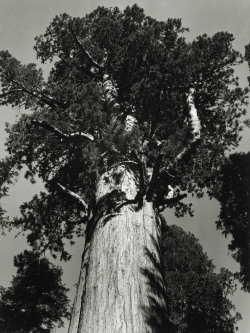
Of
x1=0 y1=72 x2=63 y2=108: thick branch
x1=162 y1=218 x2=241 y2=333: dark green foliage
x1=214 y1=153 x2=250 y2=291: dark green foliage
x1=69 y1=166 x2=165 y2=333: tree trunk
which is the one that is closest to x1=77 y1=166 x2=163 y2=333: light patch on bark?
x1=69 y1=166 x2=165 y2=333: tree trunk

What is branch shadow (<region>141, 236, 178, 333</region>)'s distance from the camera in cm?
341

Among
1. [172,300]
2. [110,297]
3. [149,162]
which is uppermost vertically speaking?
[172,300]

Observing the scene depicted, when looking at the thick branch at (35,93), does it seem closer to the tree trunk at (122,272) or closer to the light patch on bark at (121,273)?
the tree trunk at (122,272)

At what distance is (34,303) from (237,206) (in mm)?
12387

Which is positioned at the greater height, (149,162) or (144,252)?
(149,162)

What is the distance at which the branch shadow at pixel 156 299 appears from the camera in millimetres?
3411

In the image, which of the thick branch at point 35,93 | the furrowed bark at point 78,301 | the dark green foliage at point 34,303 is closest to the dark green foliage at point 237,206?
the thick branch at point 35,93

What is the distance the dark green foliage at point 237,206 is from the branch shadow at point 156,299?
20.1 ft

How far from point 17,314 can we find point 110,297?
1702 cm

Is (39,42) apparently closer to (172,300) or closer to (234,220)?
(234,220)

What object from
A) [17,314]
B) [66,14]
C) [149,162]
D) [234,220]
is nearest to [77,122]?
[149,162]

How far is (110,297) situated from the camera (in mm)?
3537

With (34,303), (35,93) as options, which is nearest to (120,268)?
(35,93)

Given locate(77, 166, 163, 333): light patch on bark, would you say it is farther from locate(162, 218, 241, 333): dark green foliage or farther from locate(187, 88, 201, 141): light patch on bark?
locate(162, 218, 241, 333): dark green foliage
